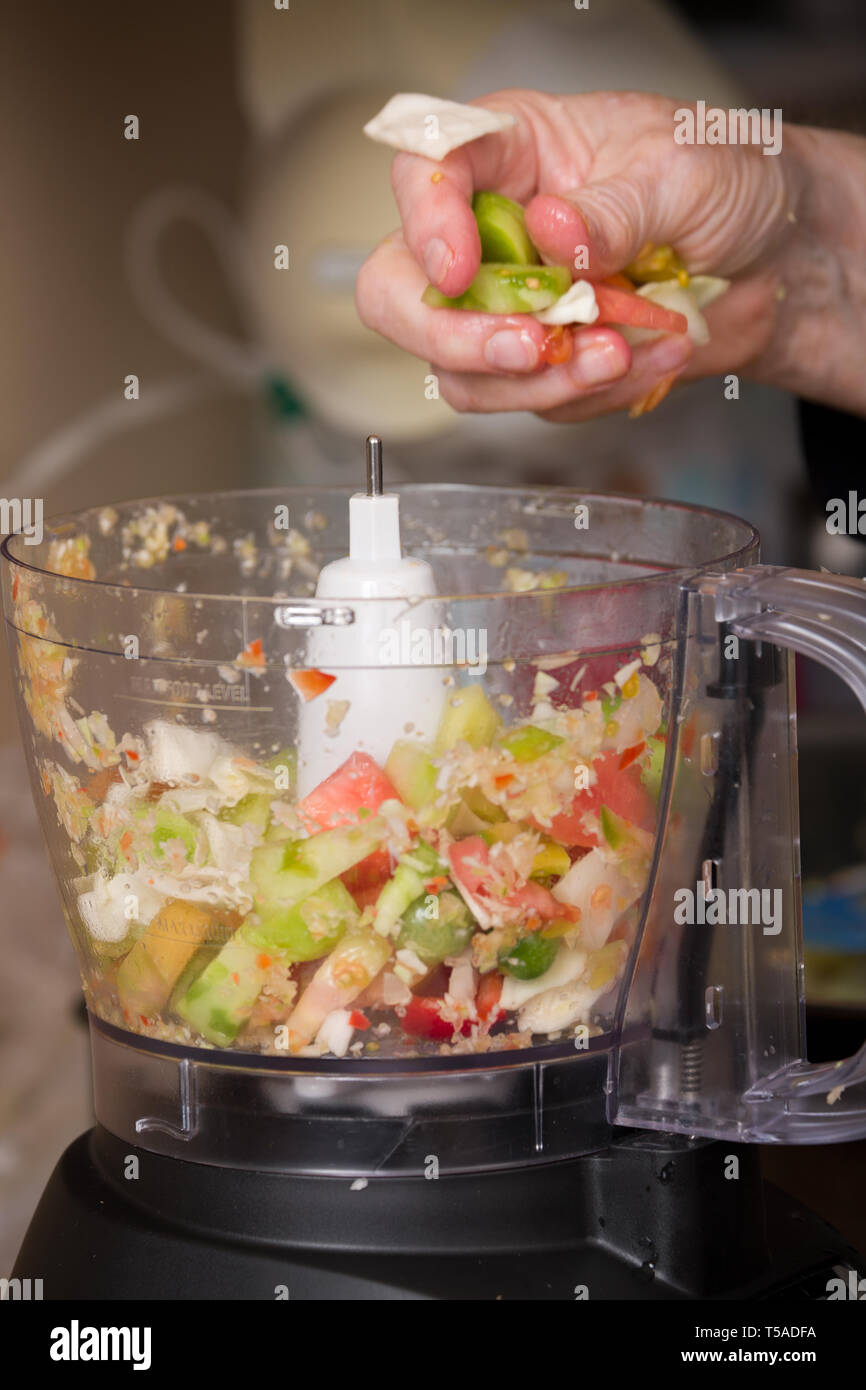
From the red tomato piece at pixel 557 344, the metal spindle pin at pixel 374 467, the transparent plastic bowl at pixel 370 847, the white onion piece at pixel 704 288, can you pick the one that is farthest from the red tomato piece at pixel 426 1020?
the white onion piece at pixel 704 288

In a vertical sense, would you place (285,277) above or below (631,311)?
above

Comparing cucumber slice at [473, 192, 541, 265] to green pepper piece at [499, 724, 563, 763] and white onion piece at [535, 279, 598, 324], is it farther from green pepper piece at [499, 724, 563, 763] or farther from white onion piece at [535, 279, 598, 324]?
green pepper piece at [499, 724, 563, 763]

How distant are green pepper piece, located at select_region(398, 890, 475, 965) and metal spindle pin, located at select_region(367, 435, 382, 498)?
0.21 m

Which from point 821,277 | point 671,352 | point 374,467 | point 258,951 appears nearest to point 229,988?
point 258,951

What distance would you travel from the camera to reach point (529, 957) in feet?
2.22

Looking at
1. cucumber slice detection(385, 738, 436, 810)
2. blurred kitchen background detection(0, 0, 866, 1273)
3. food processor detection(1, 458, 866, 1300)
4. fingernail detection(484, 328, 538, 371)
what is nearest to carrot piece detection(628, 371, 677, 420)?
fingernail detection(484, 328, 538, 371)

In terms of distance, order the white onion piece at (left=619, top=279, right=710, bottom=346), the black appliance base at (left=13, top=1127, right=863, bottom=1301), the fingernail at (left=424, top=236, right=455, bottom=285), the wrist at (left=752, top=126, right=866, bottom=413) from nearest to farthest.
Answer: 1. the black appliance base at (left=13, top=1127, right=863, bottom=1301)
2. the fingernail at (left=424, top=236, right=455, bottom=285)
3. the white onion piece at (left=619, top=279, right=710, bottom=346)
4. the wrist at (left=752, top=126, right=866, bottom=413)

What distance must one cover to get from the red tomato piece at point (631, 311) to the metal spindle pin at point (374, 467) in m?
0.16

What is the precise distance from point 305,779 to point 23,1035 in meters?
0.83

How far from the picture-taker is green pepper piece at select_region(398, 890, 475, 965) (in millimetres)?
658

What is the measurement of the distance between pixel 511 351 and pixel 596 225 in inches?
3.5

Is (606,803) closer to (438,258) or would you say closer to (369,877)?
(369,877)

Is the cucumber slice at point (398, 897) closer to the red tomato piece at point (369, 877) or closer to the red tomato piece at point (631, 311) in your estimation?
the red tomato piece at point (369, 877)

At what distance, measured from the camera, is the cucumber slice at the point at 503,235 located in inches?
31.7
